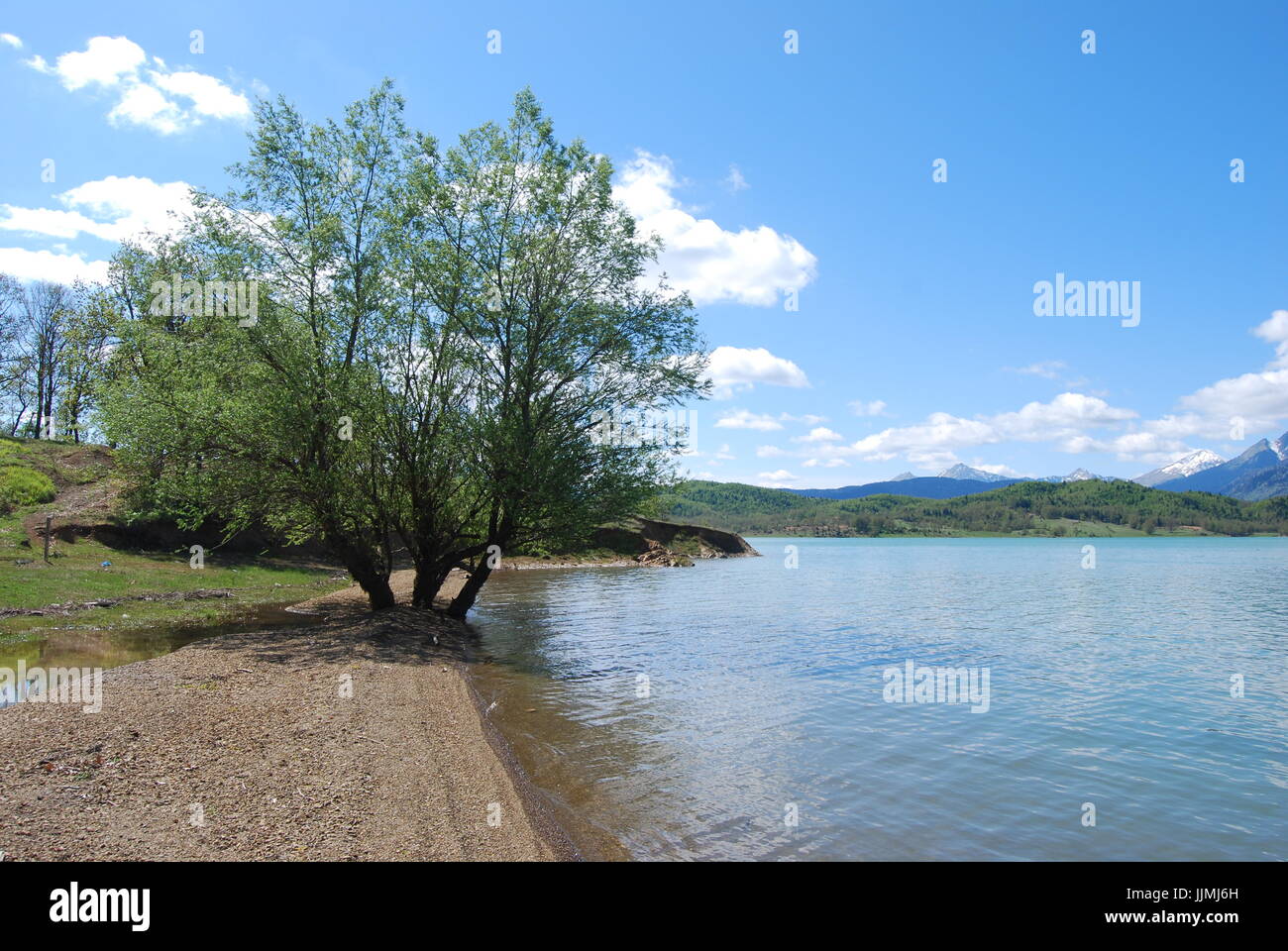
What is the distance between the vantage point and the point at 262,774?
35.2ft

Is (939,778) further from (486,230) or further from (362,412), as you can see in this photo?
(486,230)

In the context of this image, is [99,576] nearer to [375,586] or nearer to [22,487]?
[375,586]

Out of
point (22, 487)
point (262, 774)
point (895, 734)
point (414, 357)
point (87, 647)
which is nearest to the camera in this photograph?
point (262, 774)

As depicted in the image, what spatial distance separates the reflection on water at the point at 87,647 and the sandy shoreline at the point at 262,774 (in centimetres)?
153

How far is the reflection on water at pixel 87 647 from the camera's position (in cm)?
1628

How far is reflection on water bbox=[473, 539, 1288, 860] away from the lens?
10883mm

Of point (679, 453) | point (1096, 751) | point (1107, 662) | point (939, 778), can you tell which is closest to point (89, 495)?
point (679, 453)

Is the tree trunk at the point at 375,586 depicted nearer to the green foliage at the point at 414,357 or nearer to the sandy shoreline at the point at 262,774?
the green foliage at the point at 414,357

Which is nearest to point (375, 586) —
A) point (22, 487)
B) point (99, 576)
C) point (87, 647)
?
point (87, 647)

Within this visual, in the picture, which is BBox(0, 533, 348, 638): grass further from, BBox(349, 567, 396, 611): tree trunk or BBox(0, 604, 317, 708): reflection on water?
BBox(349, 567, 396, 611): tree trunk

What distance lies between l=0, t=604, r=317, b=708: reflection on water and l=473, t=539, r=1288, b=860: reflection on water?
9.39m

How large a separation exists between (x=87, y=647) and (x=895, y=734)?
21530 mm

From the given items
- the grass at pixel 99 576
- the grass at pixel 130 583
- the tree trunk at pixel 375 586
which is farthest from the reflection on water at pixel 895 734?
the grass at pixel 99 576

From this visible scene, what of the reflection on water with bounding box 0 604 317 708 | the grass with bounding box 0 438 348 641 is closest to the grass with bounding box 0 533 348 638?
the grass with bounding box 0 438 348 641
